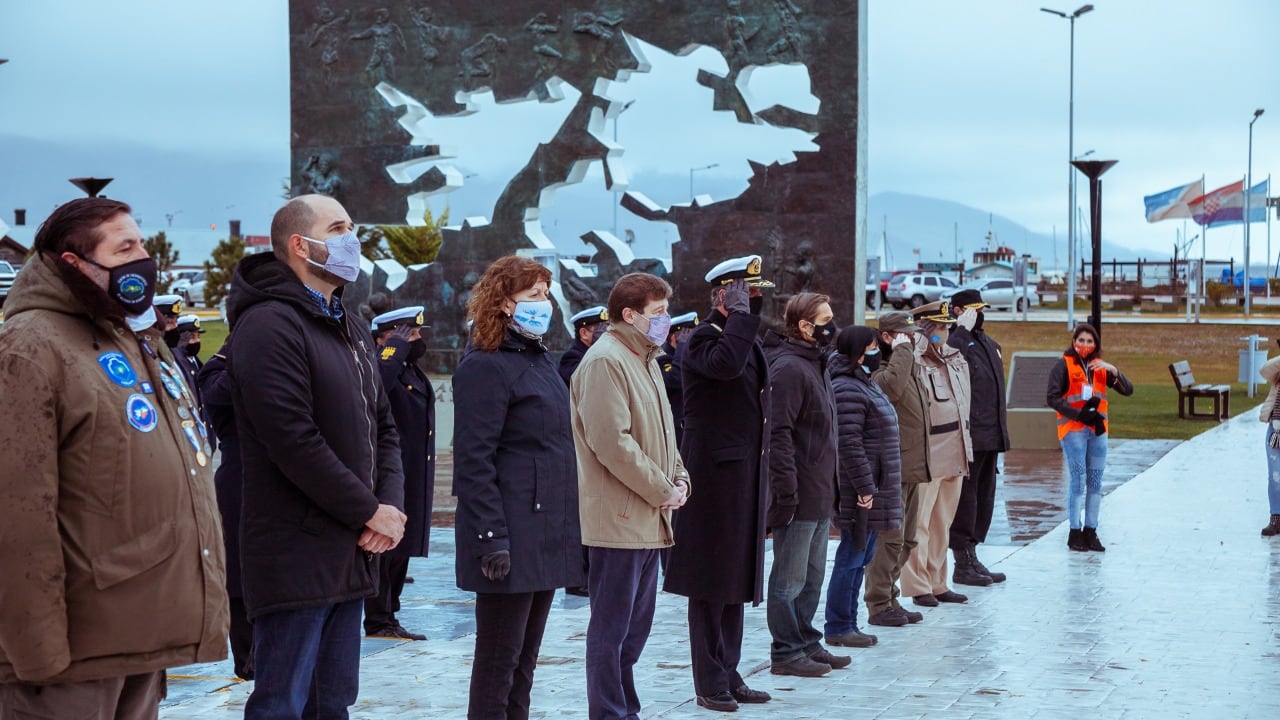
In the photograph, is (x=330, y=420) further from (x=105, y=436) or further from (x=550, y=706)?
(x=550, y=706)

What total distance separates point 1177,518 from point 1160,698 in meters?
6.52

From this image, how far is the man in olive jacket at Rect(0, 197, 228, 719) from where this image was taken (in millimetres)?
3453

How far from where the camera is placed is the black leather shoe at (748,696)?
6703 millimetres

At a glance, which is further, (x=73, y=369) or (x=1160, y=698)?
(x=1160, y=698)

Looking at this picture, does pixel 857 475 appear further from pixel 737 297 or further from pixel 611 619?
pixel 611 619

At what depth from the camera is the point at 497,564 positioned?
511 cm

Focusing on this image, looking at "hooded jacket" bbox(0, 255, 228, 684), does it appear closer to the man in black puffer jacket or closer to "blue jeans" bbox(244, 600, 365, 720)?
"blue jeans" bbox(244, 600, 365, 720)

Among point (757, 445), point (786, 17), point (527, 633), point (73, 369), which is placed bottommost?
point (527, 633)

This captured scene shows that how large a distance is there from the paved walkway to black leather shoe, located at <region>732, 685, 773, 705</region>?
2.5 inches

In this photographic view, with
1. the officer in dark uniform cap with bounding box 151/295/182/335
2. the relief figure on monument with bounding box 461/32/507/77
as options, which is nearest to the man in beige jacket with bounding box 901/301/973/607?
the officer in dark uniform cap with bounding box 151/295/182/335

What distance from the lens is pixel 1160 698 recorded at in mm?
6828

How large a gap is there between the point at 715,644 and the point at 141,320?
3.50 m

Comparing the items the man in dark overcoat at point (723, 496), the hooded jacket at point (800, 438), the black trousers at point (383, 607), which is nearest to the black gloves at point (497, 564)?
the man in dark overcoat at point (723, 496)

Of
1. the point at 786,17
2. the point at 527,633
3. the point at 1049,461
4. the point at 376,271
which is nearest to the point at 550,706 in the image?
the point at 527,633
